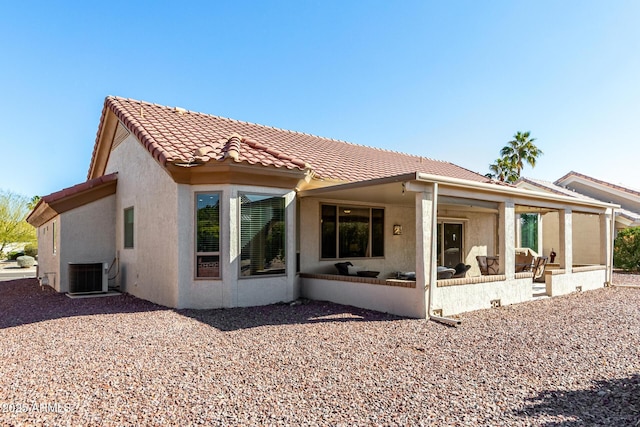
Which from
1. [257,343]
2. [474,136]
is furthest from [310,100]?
[257,343]

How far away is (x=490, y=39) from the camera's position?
13.4m

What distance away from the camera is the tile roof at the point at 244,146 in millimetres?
9664

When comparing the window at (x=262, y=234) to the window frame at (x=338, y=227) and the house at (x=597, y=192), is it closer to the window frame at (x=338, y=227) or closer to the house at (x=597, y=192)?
the window frame at (x=338, y=227)

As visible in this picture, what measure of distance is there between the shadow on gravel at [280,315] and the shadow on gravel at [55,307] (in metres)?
1.66

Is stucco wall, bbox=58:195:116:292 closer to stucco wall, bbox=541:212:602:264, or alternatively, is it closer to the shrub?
the shrub

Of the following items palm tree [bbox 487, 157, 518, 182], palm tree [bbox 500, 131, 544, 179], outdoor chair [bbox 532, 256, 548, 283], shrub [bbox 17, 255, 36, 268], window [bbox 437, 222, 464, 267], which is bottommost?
shrub [bbox 17, 255, 36, 268]

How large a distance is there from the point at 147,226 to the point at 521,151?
3605 cm

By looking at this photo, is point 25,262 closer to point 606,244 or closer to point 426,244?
point 426,244

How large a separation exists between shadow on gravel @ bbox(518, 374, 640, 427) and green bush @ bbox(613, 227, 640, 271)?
20.3 m

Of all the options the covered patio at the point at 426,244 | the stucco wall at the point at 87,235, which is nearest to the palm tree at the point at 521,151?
the covered patio at the point at 426,244

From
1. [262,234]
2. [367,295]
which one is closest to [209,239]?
[262,234]

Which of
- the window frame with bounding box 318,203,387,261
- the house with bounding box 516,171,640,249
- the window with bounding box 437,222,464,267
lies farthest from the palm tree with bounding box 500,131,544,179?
the window frame with bounding box 318,203,387,261

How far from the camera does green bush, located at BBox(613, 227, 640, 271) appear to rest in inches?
830

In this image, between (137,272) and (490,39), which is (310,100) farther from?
(137,272)
